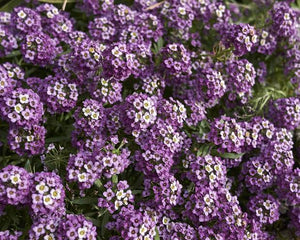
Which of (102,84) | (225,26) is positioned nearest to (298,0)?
(225,26)

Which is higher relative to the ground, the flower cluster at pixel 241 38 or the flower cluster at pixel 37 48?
the flower cluster at pixel 241 38

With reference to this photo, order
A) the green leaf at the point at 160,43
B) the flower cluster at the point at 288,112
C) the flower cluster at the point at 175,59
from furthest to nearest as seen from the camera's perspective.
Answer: the green leaf at the point at 160,43
the flower cluster at the point at 288,112
the flower cluster at the point at 175,59

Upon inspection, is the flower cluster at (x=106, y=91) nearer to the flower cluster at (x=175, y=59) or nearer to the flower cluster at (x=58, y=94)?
the flower cluster at (x=58, y=94)

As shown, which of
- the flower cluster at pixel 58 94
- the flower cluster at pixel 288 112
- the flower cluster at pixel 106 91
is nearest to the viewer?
the flower cluster at pixel 58 94

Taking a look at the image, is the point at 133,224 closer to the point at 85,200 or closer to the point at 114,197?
the point at 114,197

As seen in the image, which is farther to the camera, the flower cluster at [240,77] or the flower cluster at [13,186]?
the flower cluster at [240,77]

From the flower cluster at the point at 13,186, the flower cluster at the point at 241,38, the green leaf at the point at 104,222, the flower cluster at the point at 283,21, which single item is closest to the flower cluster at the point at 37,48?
the flower cluster at the point at 13,186

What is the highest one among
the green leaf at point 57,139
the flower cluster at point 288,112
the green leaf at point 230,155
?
the flower cluster at point 288,112

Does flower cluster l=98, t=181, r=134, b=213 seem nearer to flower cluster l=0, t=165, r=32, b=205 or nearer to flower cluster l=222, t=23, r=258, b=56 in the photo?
flower cluster l=0, t=165, r=32, b=205

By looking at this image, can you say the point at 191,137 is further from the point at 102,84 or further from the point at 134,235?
the point at 134,235

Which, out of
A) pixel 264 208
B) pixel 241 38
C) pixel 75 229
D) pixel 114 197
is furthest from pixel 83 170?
pixel 241 38
